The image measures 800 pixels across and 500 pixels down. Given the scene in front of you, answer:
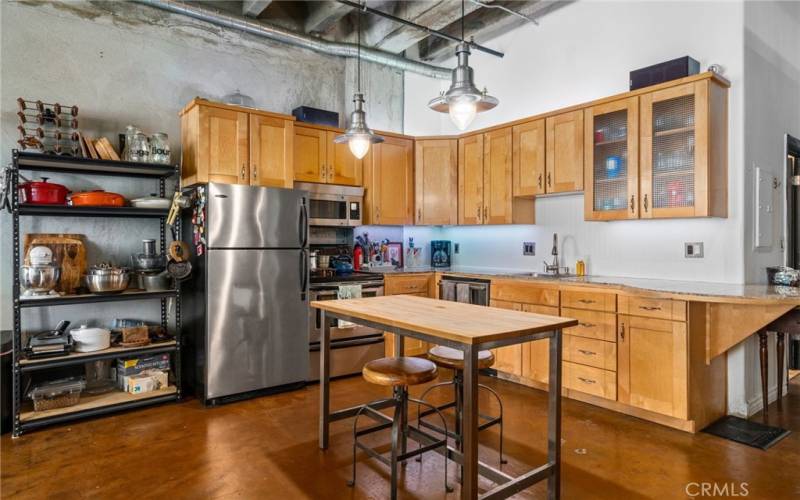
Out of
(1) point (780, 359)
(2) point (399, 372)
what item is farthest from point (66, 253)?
(1) point (780, 359)

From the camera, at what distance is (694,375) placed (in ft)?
10.2

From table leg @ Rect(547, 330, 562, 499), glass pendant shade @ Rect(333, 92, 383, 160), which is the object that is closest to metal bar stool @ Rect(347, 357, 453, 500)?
table leg @ Rect(547, 330, 562, 499)

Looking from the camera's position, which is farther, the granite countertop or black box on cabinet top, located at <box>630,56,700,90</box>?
black box on cabinet top, located at <box>630,56,700,90</box>

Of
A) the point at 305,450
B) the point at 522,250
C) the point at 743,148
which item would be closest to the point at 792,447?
the point at 743,148

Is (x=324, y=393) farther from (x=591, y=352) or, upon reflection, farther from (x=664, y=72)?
(x=664, y=72)

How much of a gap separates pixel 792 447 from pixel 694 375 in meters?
0.62

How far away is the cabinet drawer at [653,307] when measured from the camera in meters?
3.08

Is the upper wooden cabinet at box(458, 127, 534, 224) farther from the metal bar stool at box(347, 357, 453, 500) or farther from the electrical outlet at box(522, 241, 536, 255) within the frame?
the metal bar stool at box(347, 357, 453, 500)

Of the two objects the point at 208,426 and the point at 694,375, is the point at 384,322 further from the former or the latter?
the point at 694,375

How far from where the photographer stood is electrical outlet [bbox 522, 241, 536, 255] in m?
4.79

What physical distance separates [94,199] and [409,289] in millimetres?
2816

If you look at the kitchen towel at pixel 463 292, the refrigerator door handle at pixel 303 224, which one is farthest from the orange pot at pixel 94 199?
the kitchen towel at pixel 463 292

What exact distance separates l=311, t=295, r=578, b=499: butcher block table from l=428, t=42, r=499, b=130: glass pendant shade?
1.04 meters

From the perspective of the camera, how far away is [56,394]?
3270 mm
